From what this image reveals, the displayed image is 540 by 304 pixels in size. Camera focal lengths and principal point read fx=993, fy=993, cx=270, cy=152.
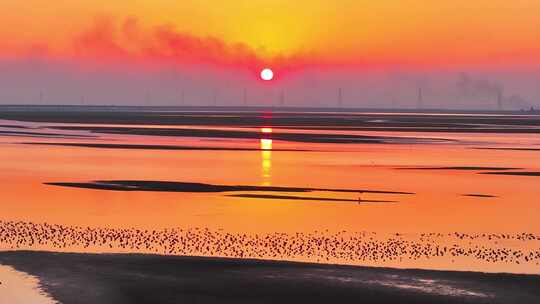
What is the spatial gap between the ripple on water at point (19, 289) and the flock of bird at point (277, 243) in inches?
181

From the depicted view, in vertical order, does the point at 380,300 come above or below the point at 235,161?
below

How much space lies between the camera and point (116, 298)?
2523cm

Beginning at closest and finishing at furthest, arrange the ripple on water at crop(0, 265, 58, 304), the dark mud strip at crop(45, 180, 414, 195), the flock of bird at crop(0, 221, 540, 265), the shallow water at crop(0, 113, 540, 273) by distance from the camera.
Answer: the ripple on water at crop(0, 265, 58, 304) < the flock of bird at crop(0, 221, 540, 265) < the shallow water at crop(0, 113, 540, 273) < the dark mud strip at crop(45, 180, 414, 195)

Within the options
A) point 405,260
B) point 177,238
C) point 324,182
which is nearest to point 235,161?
point 324,182

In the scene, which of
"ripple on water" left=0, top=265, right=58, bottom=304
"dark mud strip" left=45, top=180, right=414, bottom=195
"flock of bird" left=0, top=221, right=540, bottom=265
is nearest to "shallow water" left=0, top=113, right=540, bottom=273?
"flock of bird" left=0, top=221, right=540, bottom=265

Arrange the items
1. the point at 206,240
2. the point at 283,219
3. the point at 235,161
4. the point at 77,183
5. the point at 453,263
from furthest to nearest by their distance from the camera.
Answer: the point at 235,161
the point at 77,183
the point at 283,219
the point at 206,240
the point at 453,263

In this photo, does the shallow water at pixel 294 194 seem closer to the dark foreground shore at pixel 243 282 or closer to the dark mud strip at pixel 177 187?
the dark mud strip at pixel 177 187

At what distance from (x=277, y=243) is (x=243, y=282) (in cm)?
758

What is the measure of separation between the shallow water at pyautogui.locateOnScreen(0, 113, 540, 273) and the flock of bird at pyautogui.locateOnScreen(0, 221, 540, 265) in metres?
0.60

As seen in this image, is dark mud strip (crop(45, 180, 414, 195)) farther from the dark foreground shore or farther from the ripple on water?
the ripple on water

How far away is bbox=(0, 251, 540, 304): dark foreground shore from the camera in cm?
2558

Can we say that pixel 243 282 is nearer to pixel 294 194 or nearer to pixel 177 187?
pixel 294 194

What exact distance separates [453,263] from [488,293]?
4959mm

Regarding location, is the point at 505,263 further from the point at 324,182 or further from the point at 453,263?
the point at 324,182
